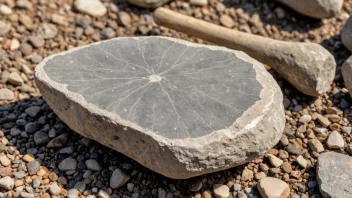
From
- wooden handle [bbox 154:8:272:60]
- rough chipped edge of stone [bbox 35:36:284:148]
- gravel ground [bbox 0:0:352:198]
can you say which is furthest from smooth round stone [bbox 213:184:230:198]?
wooden handle [bbox 154:8:272:60]

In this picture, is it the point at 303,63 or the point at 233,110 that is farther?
the point at 303,63

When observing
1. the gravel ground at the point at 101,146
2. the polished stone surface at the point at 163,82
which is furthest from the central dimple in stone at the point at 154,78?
the gravel ground at the point at 101,146

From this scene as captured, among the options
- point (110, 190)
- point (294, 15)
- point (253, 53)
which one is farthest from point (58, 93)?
point (294, 15)

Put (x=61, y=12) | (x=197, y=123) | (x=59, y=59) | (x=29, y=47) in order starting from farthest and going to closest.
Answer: (x=61, y=12)
(x=29, y=47)
(x=59, y=59)
(x=197, y=123)

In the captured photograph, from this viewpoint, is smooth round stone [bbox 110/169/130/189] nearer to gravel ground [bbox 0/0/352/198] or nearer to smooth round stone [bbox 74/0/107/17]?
gravel ground [bbox 0/0/352/198]

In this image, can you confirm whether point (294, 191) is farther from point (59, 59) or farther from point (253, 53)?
point (59, 59)

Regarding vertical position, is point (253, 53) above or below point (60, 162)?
above

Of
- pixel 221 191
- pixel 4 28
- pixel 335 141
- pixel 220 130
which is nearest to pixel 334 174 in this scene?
pixel 335 141

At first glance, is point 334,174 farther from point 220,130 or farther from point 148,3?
point 148,3
